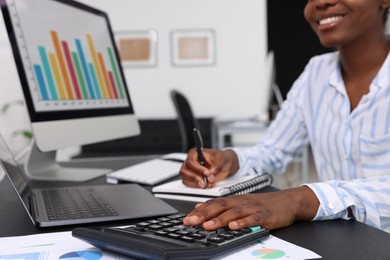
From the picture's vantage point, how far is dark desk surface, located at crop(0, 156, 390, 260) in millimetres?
575

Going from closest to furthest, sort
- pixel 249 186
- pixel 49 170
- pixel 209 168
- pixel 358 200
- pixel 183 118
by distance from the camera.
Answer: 1. pixel 358 200
2. pixel 249 186
3. pixel 209 168
4. pixel 49 170
5. pixel 183 118

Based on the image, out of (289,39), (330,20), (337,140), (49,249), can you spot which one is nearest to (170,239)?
(49,249)

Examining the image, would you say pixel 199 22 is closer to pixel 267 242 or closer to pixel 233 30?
pixel 233 30

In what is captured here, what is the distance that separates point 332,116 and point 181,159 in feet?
1.62

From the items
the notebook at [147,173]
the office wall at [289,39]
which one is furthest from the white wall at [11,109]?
the office wall at [289,39]

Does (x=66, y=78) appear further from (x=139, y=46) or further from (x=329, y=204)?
(x=139, y=46)

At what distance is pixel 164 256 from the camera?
1.63ft

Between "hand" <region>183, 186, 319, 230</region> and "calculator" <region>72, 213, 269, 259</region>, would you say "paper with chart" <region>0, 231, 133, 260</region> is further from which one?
"hand" <region>183, 186, 319, 230</region>

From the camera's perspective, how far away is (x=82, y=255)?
0.57 metres

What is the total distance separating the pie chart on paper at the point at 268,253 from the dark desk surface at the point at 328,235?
0.05m

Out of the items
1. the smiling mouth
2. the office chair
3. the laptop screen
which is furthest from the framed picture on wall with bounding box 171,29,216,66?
the laptop screen

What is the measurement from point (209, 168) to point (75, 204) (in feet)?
1.17

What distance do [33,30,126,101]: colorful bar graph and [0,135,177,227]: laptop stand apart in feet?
0.99

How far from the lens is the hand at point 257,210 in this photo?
2.06 ft
